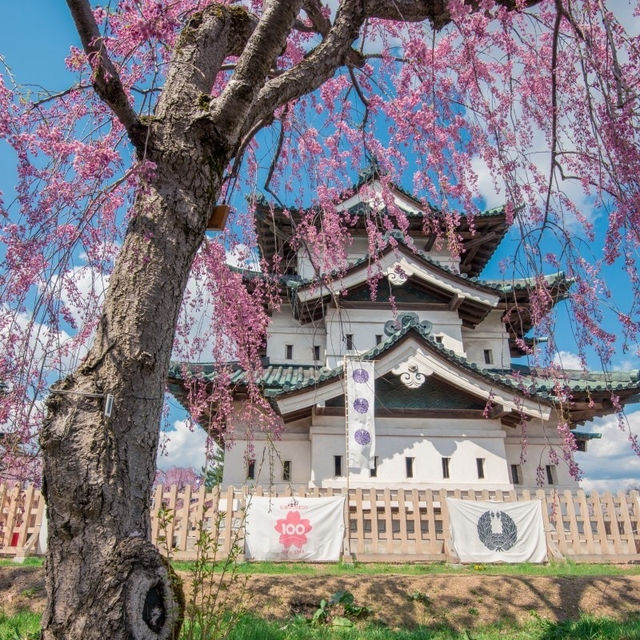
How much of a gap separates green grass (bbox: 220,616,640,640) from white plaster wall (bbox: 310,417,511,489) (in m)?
5.49

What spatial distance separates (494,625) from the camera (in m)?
5.25

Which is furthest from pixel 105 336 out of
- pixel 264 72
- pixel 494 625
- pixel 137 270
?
pixel 494 625

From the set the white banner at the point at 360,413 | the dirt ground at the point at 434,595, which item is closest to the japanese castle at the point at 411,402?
the white banner at the point at 360,413

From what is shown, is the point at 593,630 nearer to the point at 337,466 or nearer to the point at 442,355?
the point at 337,466

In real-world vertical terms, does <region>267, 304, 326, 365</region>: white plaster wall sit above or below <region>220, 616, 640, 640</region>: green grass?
above

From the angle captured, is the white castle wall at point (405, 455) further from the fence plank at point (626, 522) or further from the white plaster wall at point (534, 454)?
the fence plank at point (626, 522)

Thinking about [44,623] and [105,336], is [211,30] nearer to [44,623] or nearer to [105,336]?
[105,336]

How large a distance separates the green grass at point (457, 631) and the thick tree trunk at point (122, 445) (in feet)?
6.95

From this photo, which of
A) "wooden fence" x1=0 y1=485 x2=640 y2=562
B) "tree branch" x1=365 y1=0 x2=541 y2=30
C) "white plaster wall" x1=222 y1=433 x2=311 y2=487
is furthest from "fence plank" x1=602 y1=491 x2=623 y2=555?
"tree branch" x1=365 y1=0 x2=541 y2=30

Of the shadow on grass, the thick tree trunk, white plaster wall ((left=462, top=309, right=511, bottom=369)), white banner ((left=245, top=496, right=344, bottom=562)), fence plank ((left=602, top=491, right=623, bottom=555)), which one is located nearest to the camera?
the thick tree trunk

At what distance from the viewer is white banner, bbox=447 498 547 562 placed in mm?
8820

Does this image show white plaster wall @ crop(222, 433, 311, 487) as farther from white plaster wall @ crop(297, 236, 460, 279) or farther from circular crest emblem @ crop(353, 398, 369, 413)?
white plaster wall @ crop(297, 236, 460, 279)

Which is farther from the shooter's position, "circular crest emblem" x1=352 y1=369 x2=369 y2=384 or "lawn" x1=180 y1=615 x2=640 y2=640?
"circular crest emblem" x1=352 y1=369 x2=369 y2=384

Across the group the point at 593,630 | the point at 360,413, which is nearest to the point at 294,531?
the point at 360,413
